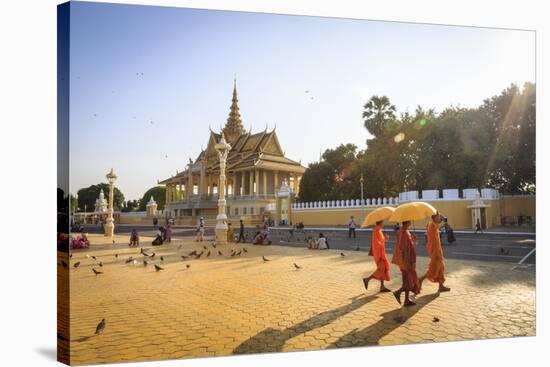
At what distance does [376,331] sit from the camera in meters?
4.25

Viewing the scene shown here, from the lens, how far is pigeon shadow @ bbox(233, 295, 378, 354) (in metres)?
4.04

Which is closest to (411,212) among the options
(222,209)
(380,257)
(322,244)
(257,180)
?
(380,257)

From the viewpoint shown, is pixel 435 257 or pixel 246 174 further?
pixel 246 174

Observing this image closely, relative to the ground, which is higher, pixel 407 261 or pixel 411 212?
pixel 411 212

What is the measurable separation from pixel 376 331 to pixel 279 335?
3.55 feet

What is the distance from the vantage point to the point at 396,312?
185 inches

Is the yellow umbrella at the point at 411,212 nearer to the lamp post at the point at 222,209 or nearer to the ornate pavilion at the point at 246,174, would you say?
the lamp post at the point at 222,209

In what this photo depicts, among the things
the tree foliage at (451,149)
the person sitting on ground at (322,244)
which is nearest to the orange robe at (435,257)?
the tree foliage at (451,149)

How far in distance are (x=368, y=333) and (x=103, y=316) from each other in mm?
2917

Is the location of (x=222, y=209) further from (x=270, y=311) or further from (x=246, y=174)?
(x=246, y=174)

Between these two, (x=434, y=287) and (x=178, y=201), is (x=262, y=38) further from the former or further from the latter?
(x=178, y=201)

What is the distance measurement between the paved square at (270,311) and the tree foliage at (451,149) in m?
2.11

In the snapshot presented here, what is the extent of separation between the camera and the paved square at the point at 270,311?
13.0 feet

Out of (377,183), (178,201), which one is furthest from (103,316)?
(178,201)
